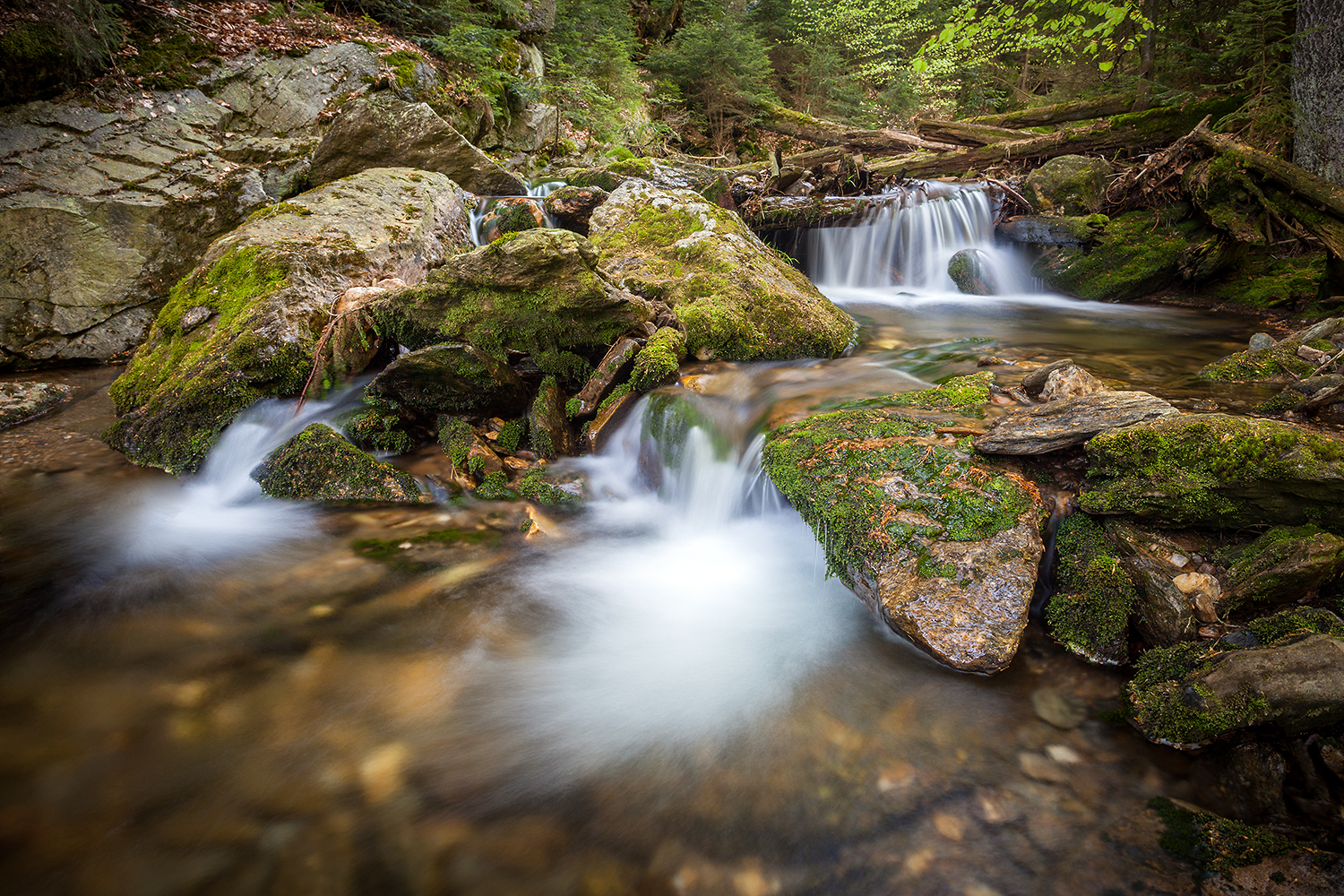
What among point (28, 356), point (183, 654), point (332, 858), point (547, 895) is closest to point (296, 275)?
point (183, 654)

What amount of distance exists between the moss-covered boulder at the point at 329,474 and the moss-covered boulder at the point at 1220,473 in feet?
14.3

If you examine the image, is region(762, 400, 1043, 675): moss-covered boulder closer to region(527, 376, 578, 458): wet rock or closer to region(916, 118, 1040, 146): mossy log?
region(527, 376, 578, 458): wet rock

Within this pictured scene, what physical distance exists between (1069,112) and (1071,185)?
4.26 metres

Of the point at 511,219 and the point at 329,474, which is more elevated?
the point at 511,219

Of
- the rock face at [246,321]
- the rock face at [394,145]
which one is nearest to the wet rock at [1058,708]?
the rock face at [246,321]

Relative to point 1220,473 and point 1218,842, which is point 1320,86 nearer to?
point 1220,473

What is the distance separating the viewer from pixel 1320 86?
19.8ft

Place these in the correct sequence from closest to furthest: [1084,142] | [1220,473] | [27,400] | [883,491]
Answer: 1. [1220,473]
2. [883,491]
3. [27,400]
4. [1084,142]

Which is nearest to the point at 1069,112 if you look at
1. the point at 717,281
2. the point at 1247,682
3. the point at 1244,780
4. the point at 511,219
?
the point at 717,281

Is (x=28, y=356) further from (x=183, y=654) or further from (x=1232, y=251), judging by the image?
(x=1232, y=251)

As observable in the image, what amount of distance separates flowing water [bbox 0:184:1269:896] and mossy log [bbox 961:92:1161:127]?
9816 mm

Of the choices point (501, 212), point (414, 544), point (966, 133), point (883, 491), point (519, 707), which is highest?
point (966, 133)

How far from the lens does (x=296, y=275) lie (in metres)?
5.23

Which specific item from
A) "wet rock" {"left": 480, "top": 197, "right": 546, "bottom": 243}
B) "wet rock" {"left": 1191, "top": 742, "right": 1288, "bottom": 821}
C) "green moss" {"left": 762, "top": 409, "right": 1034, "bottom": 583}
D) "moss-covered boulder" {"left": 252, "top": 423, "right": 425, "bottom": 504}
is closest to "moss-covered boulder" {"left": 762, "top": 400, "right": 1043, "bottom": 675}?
"green moss" {"left": 762, "top": 409, "right": 1034, "bottom": 583}
